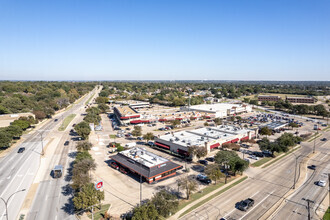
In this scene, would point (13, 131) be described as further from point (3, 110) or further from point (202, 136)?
point (202, 136)

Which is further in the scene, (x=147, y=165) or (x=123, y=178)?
(x=123, y=178)

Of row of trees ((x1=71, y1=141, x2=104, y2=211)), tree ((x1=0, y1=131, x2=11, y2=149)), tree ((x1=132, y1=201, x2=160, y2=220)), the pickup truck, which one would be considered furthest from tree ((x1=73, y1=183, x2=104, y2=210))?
tree ((x1=0, y1=131, x2=11, y2=149))

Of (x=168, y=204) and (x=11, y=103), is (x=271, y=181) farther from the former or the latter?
(x=11, y=103)

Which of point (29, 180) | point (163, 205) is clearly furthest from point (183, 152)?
point (29, 180)

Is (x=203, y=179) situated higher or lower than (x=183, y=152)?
lower

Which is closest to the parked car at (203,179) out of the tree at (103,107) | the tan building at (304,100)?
the tree at (103,107)

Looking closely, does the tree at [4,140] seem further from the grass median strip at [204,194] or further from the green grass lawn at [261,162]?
the green grass lawn at [261,162]
